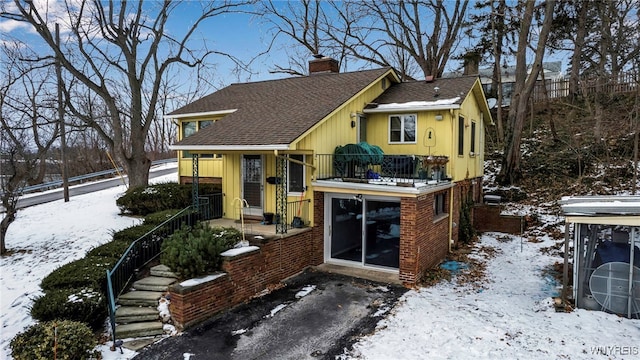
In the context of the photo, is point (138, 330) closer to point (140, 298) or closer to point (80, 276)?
point (140, 298)

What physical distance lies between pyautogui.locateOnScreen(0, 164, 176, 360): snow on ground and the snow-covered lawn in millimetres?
26

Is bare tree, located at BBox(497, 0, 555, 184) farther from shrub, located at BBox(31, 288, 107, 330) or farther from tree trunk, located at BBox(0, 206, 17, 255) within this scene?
tree trunk, located at BBox(0, 206, 17, 255)

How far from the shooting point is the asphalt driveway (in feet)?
20.1

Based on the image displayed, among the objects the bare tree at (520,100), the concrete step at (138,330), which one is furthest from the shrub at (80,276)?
the bare tree at (520,100)

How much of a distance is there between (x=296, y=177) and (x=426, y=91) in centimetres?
606

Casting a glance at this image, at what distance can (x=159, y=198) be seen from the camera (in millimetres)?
12648

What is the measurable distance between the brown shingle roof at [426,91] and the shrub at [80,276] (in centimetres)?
981

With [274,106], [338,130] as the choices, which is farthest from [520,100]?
[274,106]

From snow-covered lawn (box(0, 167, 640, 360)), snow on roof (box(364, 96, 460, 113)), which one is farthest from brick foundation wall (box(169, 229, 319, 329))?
snow on roof (box(364, 96, 460, 113))

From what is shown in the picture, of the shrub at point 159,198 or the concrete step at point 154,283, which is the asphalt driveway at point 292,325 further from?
the shrub at point 159,198

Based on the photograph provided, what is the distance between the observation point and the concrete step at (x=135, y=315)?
7055mm

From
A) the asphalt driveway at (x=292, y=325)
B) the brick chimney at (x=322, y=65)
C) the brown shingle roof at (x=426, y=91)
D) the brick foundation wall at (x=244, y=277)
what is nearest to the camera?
the asphalt driveway at (x=292, y=325)

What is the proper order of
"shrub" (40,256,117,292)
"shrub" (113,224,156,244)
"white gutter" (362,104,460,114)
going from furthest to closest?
"white gutter" (362,104,460,114) → "shrub" (113,224,156,244) → "shrub" (40,256,117,292)

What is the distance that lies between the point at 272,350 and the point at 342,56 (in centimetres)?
2331
